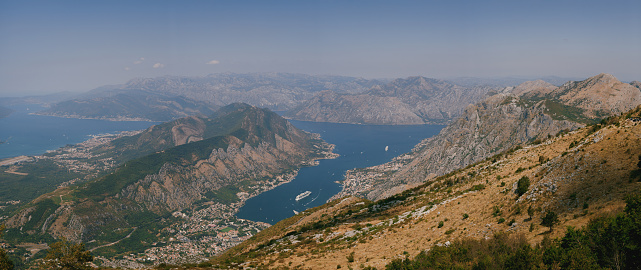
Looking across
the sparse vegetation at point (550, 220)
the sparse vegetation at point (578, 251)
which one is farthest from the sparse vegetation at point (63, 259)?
the sparse vegetation at point (550, 220)

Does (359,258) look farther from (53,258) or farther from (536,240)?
(53,258)

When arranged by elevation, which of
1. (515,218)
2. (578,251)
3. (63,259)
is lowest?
(63,259)

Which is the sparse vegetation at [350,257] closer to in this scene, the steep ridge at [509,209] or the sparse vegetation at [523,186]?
the steep ridge at [509,209]

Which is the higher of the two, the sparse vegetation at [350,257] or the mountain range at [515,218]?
the mountain range at [515,218]

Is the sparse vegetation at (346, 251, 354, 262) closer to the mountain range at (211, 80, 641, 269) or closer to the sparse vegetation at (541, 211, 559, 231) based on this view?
the mountain range at (211, 80, 641, 269)

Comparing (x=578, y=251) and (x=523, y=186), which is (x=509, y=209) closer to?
(x=523, y=186)

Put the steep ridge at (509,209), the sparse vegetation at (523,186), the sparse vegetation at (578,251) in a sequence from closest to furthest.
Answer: the sparse vegetation at (578,251), the steep ridge at (509,209), the sparse vegetation at (523,186)

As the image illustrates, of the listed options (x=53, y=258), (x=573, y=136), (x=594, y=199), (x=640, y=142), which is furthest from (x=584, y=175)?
(x=53, y=258)

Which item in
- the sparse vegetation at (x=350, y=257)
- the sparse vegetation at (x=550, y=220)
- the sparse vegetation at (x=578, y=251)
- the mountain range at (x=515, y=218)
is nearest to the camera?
the sparse vegetation at (x=578, y=251)

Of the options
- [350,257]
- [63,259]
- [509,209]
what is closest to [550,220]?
[509,209]

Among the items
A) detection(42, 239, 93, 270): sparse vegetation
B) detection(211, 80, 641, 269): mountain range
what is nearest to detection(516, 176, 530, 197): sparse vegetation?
detection(211, 80, 641, 269): mountain range

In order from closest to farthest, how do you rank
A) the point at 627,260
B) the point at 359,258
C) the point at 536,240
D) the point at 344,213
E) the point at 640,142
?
the point at 627,260 < the point at 536,240 < the point at 640,142 < the point at 359,258 < the point at 344,213
